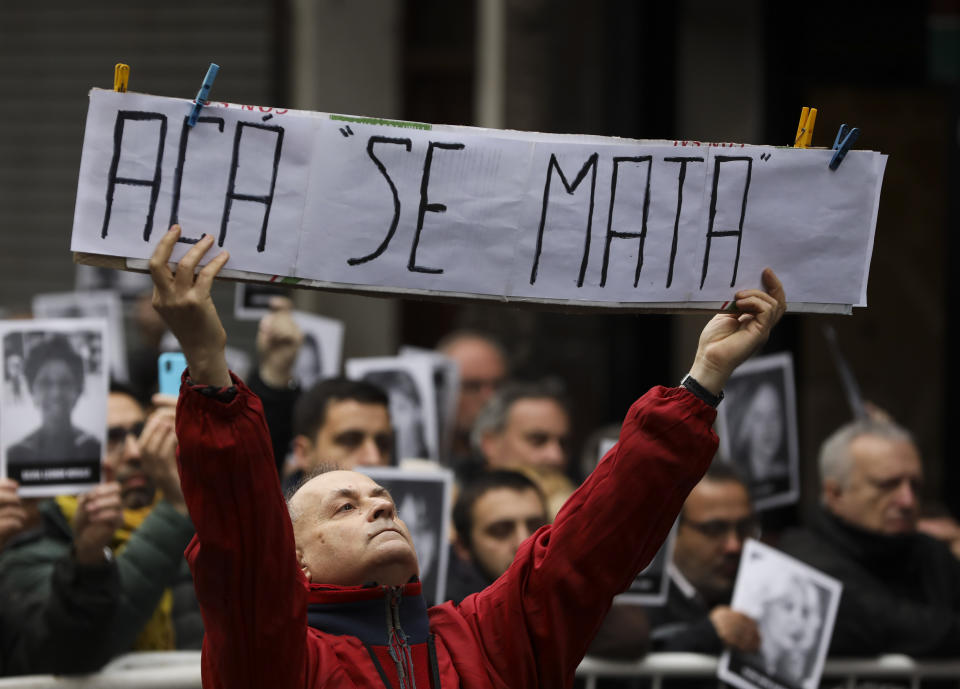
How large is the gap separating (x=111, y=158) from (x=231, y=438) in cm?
61

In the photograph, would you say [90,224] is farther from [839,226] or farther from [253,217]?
[839,226]

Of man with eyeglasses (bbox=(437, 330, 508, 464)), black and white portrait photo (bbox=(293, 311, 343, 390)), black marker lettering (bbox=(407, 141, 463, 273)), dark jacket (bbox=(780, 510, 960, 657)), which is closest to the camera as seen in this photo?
black marker lettering (bbox=(407, 141, 463, 273))

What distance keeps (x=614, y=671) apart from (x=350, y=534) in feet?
4.96

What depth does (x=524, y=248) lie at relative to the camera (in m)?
2.71

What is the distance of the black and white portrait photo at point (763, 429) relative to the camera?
4.94 meters

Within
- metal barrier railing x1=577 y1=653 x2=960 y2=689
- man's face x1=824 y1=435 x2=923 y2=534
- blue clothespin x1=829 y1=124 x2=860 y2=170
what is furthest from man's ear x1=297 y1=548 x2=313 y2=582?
man's face x1=824 y1=435 x2=923 y2=534

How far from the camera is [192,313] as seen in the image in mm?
2273

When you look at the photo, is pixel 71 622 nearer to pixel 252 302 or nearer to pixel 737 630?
pixel 737 630

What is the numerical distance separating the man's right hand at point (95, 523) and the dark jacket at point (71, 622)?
0.03 metres

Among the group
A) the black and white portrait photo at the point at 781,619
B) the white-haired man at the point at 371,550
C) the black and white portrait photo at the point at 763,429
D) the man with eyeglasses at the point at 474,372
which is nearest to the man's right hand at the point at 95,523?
the white-haired man at the point at 371,550

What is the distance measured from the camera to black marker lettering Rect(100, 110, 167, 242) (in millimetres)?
2494

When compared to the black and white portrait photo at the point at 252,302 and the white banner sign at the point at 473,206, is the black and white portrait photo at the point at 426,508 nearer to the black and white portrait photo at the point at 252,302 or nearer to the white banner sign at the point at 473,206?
the black and white portrait photo at the point at 252,302

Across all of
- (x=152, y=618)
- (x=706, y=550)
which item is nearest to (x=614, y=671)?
(x=706, y=550)

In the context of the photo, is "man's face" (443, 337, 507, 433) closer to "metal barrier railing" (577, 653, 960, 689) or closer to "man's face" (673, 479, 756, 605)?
"man's face" (673, 479, 756, 605)
